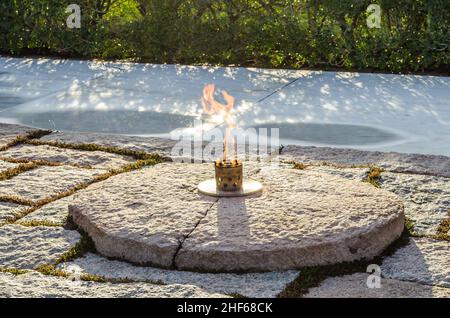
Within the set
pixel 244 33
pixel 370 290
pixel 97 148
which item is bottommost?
pixel 370 290

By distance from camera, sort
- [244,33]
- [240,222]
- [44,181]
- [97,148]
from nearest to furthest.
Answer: [240,222] < [44,181] < [97,148] < [244,33]

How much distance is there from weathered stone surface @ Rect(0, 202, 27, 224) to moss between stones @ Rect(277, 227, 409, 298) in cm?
144

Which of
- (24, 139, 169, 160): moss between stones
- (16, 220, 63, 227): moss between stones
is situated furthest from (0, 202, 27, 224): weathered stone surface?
(24, 139, 169, 160): moss between stones

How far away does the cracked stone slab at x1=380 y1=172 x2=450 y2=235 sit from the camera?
4.01 metres

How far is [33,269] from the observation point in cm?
354

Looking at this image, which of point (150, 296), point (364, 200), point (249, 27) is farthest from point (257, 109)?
point (150, 296)

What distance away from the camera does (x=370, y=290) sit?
3.27 metres

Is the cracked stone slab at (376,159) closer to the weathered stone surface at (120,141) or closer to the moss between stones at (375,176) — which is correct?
the moss between stones at (375,176)

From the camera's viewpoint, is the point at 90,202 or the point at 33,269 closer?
the point at 33,269

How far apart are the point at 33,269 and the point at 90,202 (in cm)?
54

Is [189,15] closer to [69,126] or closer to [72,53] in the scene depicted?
[72,53]

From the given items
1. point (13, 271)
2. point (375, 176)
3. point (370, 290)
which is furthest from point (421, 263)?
point (13, 271)

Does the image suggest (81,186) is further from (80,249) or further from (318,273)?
(318,273)

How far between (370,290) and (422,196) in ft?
3.85
